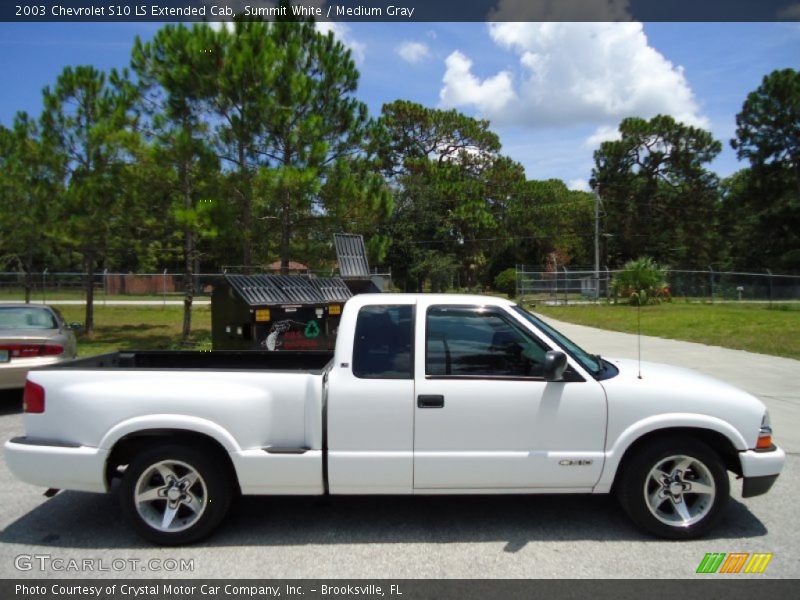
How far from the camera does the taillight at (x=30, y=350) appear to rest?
7.83 metres

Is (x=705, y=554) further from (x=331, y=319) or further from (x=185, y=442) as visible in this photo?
(x=331, y=319)

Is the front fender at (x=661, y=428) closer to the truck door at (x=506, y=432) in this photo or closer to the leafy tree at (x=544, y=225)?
the truck door at (x=506, y=432)

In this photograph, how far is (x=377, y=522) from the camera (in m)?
4.41

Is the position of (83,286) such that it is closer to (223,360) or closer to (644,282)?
(644,282)

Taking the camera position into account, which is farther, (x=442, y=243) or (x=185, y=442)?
(x=442, y=243)

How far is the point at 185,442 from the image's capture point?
4.05 metres

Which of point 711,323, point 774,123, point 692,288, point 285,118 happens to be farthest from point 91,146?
point 774,123

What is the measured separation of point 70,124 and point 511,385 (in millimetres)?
17653

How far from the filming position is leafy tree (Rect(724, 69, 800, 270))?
46.2 meters

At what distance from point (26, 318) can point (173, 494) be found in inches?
259

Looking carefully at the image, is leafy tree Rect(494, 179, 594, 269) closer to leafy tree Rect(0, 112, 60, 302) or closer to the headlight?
leafy tree Rect(0, 112, 60, 302)

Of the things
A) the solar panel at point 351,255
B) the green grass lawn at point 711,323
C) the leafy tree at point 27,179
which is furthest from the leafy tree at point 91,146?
the green grass lawn at point 711,323
